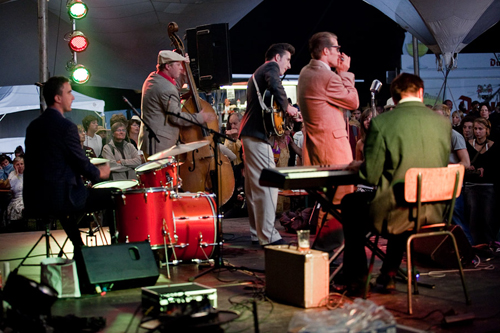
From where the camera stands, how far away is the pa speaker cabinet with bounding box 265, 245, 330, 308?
12.5ft

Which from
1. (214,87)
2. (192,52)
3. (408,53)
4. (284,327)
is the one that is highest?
(408,53)

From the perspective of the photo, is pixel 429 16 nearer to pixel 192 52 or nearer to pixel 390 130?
pixel 192 52

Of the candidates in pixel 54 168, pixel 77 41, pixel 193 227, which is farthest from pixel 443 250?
pixel 77 41

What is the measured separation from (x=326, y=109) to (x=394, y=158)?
1.46 m

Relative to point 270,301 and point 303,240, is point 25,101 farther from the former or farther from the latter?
point 303,240

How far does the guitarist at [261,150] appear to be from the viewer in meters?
5.97

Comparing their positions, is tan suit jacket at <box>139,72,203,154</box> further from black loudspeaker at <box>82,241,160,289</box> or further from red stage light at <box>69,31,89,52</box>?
red stage light at <box>69,31,89,52</box>

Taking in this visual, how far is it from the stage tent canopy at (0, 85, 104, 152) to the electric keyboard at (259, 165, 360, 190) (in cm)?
1095

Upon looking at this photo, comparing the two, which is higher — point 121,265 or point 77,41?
point 77,41

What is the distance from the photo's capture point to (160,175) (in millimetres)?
5480

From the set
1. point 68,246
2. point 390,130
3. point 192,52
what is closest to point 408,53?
point 192,52

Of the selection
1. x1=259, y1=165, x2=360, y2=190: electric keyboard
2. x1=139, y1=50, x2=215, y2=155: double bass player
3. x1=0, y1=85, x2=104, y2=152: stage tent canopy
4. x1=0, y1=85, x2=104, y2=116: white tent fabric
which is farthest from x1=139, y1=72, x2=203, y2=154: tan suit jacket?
x1=0, y1=85, x2=104, y2=152: stage tent canopy

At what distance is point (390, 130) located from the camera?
151 inches

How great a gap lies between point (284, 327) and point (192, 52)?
5.52 m
